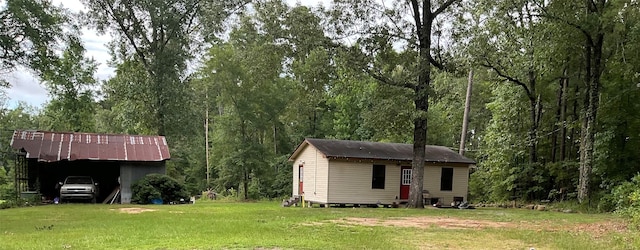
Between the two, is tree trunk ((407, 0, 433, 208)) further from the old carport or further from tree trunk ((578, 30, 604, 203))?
the old carport

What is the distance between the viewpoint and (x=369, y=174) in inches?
855

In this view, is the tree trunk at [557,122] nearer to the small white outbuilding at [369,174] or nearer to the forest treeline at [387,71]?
the forest treeline at [387,71]

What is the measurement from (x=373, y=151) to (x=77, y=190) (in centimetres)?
1359

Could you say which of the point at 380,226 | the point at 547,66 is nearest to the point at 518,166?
the point at 547,66

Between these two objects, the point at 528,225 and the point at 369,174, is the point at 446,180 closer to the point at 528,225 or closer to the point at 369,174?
the point at 369,174

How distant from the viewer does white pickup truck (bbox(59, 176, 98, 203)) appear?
878 inches

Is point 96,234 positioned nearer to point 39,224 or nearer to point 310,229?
point 39,224

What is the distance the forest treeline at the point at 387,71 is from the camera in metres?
18.1

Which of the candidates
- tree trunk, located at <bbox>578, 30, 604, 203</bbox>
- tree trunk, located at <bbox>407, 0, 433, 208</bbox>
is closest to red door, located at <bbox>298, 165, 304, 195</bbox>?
tree trunk, located at <bbox>407, 0, 433, 208</bbox>

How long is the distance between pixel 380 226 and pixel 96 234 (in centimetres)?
655

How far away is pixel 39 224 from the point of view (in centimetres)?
1240

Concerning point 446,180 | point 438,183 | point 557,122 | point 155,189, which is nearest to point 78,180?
point 155,189

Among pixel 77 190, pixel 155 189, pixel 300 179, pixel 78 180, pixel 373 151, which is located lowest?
pixel 77 190

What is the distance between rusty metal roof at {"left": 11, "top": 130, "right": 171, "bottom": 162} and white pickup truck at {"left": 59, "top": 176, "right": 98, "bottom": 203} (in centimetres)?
129
